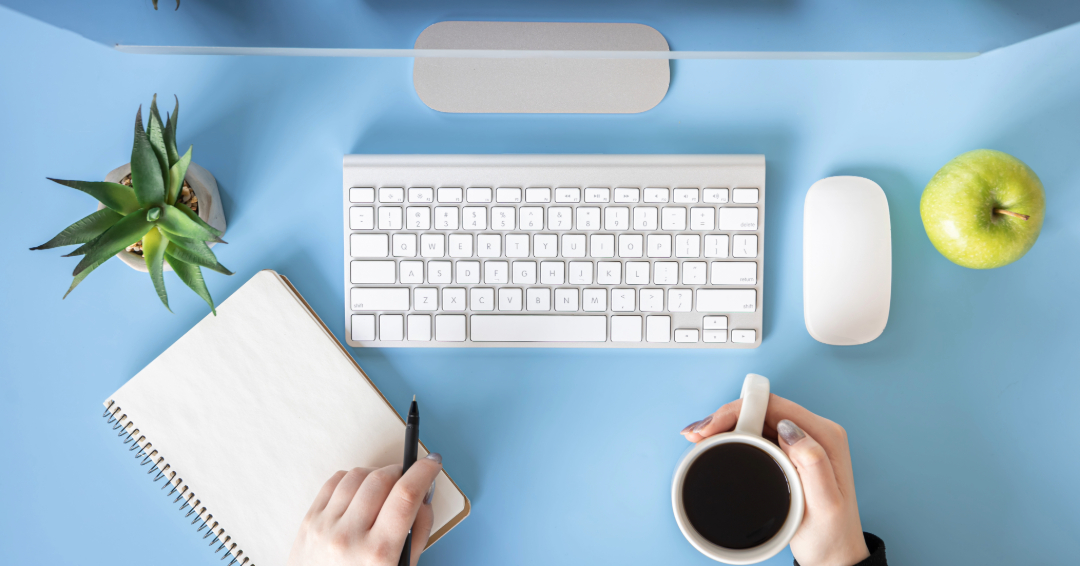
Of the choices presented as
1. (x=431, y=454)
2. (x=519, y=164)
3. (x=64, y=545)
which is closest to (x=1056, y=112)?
(x=519, y=164)

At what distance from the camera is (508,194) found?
2.33ft

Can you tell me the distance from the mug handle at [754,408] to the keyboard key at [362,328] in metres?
0.48

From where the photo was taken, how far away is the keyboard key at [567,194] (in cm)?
71

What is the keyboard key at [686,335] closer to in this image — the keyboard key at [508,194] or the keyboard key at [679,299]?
the keyboard key at [679,299]

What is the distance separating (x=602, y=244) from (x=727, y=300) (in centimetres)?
18

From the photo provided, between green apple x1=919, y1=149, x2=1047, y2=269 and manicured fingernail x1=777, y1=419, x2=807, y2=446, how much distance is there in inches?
12.2

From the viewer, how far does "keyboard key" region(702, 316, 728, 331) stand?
719 millimetres

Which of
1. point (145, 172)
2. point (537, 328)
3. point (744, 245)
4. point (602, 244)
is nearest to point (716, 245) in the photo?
point (744, 245)

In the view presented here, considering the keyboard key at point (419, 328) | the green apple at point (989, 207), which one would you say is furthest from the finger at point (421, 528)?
the green apple at point (989, 207)

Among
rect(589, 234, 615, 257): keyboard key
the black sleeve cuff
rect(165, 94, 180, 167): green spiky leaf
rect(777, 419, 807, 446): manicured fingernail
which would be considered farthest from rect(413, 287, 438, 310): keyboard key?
the black sleeve cuff

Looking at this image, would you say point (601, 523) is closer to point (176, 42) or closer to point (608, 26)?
point (608, 26)

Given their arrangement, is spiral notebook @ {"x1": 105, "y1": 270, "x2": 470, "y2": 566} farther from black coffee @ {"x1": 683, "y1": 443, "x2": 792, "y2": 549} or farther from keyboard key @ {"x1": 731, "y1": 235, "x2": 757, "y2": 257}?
keyboard key @ {"x1": 731, "y1": 235, "x2": 757, "y2": 257}

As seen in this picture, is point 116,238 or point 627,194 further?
point 627,194

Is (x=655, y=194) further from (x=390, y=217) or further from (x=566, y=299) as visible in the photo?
(x=390, y=217)
